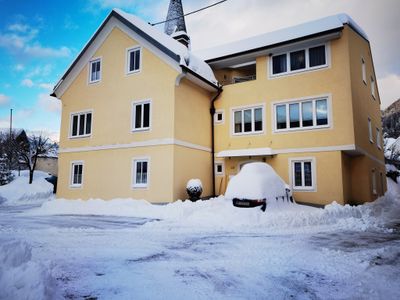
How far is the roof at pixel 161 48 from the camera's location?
14883 millimetres

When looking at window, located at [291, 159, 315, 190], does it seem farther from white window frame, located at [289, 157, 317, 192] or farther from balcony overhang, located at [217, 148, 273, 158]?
balcony overhang, located at [217, 148, 273, 158]

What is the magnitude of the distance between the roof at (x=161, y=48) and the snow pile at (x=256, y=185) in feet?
21.5

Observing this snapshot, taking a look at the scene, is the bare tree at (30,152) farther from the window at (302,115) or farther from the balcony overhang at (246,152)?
the window at (302,115)

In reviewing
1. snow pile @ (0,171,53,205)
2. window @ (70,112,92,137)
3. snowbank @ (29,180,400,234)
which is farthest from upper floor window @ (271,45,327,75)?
snow pile @ (0,171,53,205)

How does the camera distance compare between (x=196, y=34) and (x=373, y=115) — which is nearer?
(x=373, y=115)

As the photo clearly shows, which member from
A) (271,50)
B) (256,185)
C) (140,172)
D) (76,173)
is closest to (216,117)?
(271,50)

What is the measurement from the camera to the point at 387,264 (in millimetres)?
5414

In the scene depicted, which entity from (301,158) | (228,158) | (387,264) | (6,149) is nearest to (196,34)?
(228,158)

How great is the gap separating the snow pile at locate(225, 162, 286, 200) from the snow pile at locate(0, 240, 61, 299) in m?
8.02

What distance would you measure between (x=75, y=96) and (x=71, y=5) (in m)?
6.61

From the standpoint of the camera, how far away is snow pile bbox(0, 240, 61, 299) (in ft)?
10.0

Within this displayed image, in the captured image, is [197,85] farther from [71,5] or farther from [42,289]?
[42,289]

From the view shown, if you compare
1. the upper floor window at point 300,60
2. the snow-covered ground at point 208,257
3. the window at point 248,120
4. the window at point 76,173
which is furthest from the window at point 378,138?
the window at point 76,173

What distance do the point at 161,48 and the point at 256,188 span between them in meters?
9.13
